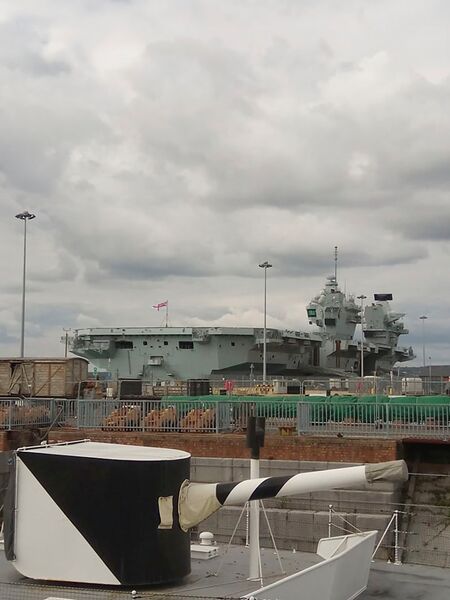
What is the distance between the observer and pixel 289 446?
1702 cm

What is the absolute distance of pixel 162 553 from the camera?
9.03m

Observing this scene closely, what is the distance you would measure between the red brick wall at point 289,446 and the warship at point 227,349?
59.6m

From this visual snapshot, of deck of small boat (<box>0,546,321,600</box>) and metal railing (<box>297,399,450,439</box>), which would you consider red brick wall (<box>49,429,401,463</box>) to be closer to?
metal railing (<box>297,399,450,439</box>)

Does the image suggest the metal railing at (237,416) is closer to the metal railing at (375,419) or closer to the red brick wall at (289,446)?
the metal railing at (375,419)

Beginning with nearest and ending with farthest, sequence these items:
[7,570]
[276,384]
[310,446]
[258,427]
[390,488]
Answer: [258,427] < [7,570] < [390,488] < [310,446] < [276,384]

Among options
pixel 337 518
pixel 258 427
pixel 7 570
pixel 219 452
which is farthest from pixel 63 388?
pixel 258 427

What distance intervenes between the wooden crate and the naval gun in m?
20.4

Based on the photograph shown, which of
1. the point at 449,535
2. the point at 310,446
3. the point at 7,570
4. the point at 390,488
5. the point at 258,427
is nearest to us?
the point at 258,427

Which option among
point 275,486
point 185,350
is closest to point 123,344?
point 185,350

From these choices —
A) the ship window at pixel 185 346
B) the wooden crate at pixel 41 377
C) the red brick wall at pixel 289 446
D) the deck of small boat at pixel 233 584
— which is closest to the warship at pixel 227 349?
the ship window at pixel 185 346

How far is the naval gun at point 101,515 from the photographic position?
8.87 metres

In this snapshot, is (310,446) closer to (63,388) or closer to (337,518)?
(337,518)

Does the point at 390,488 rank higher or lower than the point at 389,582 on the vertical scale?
higher

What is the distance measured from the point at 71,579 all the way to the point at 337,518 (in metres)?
7.45
